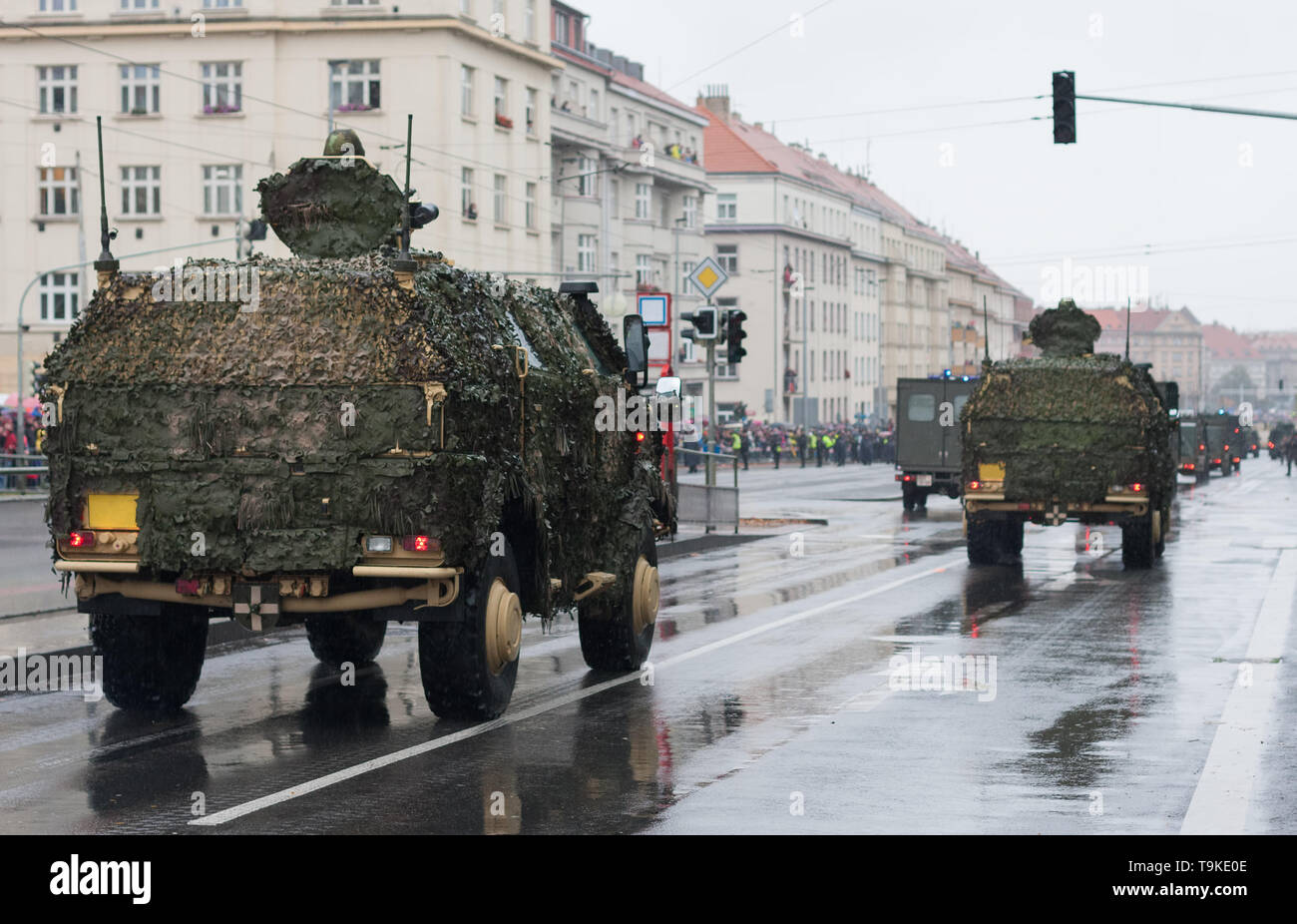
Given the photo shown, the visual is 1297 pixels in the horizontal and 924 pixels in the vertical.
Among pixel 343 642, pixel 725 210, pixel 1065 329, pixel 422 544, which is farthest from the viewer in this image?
pixel 725 210

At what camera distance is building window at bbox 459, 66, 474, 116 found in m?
60.6

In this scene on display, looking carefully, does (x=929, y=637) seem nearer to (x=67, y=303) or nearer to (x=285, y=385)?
(x=285, y=385)

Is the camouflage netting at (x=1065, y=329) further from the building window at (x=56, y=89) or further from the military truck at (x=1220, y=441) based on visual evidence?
the military truck at (x=1220, y=441)

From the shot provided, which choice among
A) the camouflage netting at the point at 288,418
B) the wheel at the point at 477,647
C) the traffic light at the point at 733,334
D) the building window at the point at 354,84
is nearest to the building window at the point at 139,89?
the building window at the point at 354,84

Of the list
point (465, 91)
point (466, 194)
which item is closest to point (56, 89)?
point (465, 91)

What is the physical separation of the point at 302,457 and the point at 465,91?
52700 mm

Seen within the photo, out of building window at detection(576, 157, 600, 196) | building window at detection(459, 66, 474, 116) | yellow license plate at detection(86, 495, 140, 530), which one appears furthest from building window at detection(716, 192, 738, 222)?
yellow license plate at detection(86, 495, 140, 530)

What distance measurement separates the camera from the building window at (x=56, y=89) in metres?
61.4

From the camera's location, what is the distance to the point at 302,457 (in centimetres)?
998

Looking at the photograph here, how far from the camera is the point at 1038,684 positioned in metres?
12.6

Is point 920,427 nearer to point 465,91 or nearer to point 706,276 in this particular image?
point 706,276

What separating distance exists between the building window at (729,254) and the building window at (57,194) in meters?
55.2

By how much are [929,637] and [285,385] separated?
7.10 m
